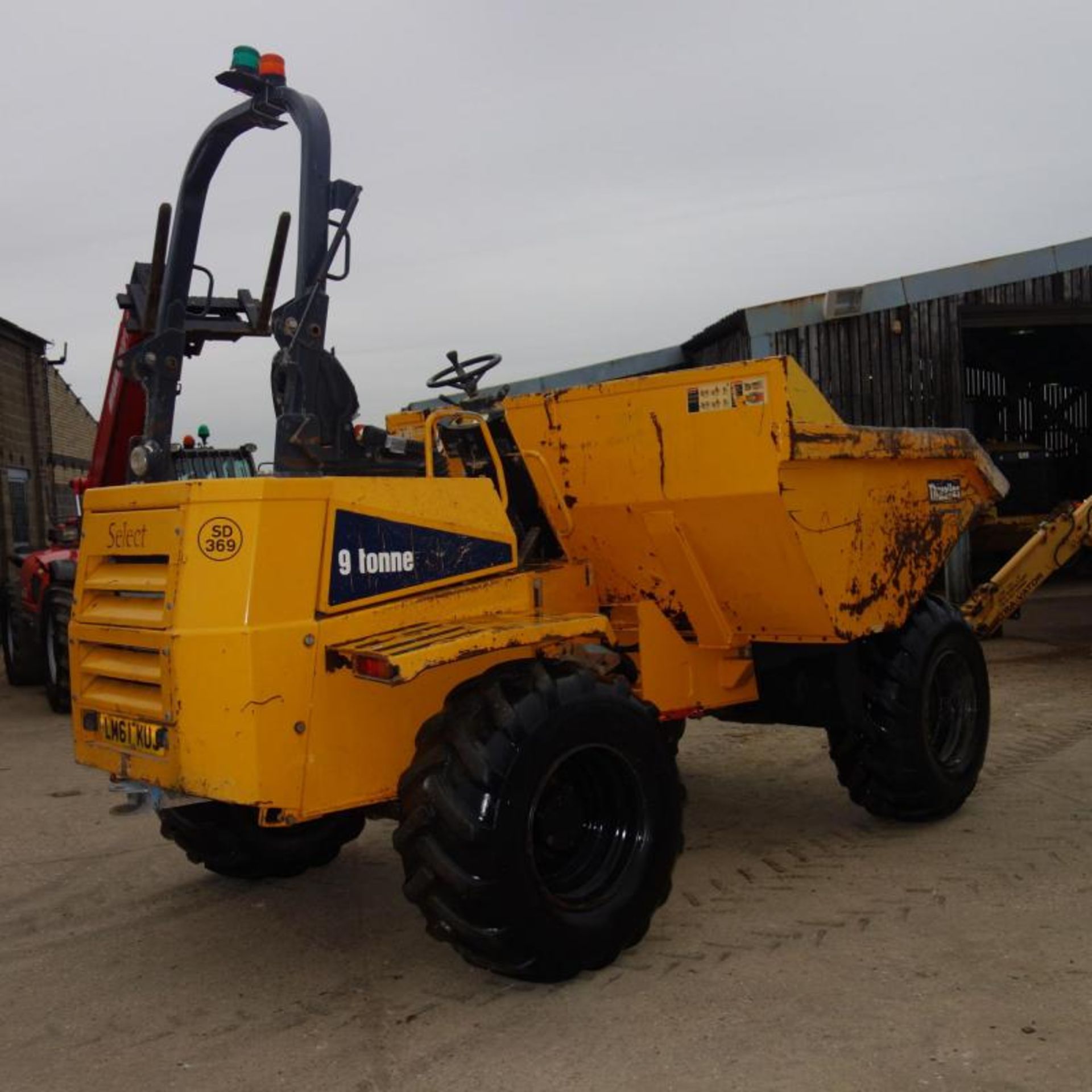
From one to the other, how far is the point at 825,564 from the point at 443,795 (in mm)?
1972

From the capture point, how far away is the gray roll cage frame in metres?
4.04

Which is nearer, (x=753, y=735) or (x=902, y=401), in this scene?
(x=753, y=735)

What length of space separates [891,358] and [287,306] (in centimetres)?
1090

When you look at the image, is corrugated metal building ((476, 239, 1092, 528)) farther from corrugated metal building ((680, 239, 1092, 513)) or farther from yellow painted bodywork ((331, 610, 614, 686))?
yellow painted bodywork ((331, 610, 614, 686))

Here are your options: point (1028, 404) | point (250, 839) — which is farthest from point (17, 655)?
point (1028, 404)

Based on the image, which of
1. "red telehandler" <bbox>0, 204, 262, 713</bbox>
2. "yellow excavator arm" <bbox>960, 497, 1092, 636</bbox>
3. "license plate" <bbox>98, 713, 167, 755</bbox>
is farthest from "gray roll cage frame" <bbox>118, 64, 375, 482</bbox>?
"yellow excavator arm" <bbox>960, 497, 1092, 636</bbox>

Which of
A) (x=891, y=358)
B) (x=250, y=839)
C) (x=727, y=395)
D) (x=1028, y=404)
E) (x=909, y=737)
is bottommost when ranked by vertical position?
(x=250, y=839)

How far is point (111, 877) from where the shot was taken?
17.4 feet

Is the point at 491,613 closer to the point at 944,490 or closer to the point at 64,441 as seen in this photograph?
the point at 944,490

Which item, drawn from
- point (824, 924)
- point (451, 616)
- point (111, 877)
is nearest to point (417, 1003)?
point (451, 616)

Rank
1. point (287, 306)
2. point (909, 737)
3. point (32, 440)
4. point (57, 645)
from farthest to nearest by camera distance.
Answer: point (32, 440) < point (57, 645) < point (909, 737) < point (287, 306)

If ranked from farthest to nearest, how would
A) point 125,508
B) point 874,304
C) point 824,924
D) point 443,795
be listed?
point 874,304, point 824,924, point 125,508, point 443,795

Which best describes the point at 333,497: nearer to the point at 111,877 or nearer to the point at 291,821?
the point at 291,821

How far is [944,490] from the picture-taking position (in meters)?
5.51
